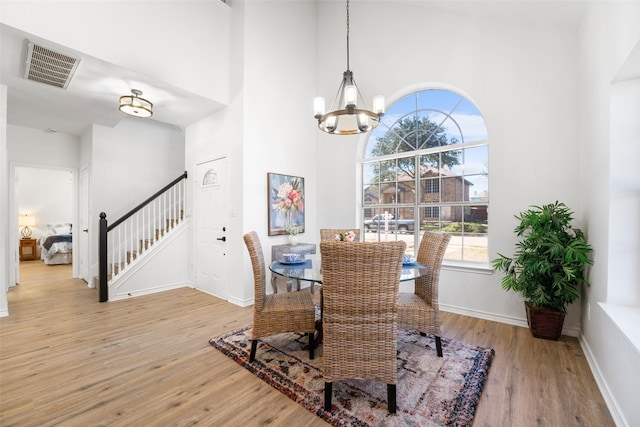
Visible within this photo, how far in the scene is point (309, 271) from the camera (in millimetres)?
2408

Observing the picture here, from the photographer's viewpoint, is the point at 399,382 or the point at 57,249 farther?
the point at 57,249

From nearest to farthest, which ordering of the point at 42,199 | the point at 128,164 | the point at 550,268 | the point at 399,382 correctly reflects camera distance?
the point at 399,382
the point at 550,268
the point at 128,164
the point at 42,199

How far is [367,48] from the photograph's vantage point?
14.3 feet

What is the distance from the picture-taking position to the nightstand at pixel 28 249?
7254 millimetres

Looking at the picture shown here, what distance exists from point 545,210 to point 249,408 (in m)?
3.04

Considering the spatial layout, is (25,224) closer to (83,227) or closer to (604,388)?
(83,227)

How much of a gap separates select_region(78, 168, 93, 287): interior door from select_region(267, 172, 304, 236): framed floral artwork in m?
3.69

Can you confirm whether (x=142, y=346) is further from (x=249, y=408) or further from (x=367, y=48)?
(x=367, y=48)

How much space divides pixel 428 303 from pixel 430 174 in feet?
6.68

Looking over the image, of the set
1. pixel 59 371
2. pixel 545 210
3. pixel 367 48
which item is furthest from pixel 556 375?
pixel 367 48

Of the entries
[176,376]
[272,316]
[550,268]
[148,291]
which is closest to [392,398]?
[272,316]

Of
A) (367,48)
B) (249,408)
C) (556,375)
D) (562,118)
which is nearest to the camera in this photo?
(249,408)

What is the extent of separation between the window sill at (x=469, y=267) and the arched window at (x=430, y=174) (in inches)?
2.5

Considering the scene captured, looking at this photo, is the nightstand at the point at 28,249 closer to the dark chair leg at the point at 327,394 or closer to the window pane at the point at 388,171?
the window pane at the point at 388,171
